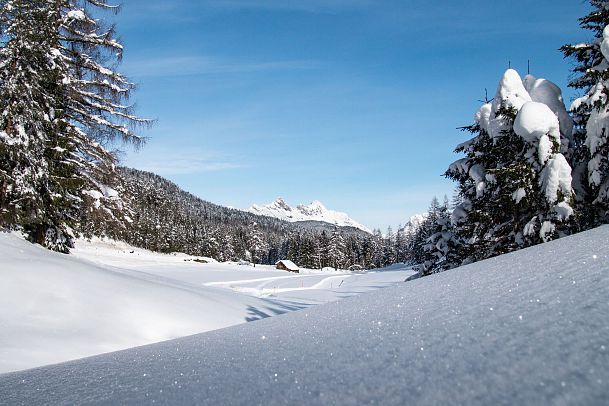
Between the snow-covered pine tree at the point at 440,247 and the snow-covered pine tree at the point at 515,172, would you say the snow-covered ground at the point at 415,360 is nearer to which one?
the snow-covered pine tree at the point at 515,172

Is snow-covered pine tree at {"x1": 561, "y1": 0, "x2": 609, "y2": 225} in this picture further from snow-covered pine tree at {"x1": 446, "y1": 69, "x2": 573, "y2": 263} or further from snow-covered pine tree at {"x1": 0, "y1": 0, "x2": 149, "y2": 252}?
snow-covered pine tree at {"x1": 0, "y1": 0, "x2": 149, "y2": 252}

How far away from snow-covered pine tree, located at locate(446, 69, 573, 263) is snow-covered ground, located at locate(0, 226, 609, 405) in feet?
27.3

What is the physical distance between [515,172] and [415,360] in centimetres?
1067

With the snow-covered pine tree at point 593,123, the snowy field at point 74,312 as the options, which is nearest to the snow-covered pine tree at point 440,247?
the snow-covered pine tree at point 593,123

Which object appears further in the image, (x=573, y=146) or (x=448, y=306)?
(x=573, y=146)

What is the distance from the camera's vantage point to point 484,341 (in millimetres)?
1366

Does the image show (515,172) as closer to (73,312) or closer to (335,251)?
(73,312)

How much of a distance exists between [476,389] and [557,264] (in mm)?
2168

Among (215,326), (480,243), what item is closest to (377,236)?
(480,243)

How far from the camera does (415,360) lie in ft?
4.30

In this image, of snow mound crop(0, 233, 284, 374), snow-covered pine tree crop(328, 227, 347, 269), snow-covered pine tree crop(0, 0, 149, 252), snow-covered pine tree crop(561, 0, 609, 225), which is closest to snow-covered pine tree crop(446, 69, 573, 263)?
snow-covered pine tree crop(561, 0, 609, 225)

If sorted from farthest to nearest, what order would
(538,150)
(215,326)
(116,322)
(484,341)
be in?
1. (538,150)
2. (215,326)
3. (116,322)
4. (484,341)

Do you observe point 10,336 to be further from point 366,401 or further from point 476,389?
point 476,389

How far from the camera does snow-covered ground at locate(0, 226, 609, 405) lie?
3.26 feet
